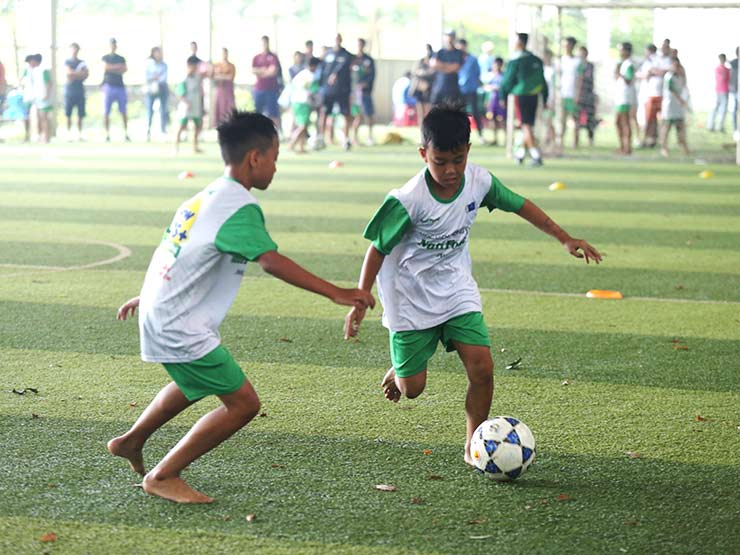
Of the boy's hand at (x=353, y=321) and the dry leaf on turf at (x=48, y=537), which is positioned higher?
the boy's hand at (x=353, y=321)

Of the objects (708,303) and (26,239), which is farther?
(26,239)

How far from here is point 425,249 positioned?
4762 mm

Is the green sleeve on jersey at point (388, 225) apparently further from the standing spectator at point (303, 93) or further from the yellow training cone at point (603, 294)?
the standing spectator at point (303, 93)

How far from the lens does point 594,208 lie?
14.1 meters

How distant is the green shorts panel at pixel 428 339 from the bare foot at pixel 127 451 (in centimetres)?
106

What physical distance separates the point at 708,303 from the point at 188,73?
15565 mm

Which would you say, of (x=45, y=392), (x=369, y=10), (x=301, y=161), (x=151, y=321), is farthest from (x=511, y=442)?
(x=369, y=10)

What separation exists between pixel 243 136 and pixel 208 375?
0.76 meters

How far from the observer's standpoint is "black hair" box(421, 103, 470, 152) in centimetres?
448

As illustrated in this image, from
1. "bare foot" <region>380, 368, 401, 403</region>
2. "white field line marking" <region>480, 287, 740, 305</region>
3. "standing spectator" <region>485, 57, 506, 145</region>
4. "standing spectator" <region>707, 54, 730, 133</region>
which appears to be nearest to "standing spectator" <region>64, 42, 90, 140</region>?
"standing spectator" <region>485, 57, 506, 145</region>

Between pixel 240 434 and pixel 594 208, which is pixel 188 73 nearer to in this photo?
pixel 594 208

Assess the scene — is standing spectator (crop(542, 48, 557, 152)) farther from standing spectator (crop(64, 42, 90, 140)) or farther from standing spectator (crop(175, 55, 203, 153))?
standing spectator (crop(64, 42, 90, 140))

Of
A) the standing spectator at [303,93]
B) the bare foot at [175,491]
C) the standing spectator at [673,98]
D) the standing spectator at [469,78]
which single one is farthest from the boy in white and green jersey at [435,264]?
the standing spectator at [469,78]

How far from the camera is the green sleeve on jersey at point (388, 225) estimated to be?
464cm
